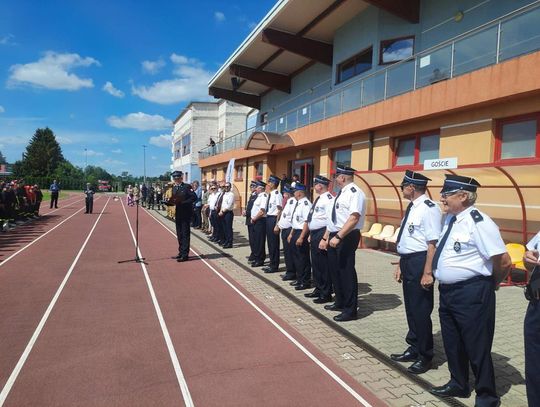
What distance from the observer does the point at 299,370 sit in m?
4.27

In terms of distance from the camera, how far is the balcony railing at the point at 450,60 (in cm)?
832

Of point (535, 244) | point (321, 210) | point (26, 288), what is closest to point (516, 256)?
point (321, 210)

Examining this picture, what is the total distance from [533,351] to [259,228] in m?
6.93

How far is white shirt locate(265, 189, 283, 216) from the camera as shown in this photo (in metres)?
9.22

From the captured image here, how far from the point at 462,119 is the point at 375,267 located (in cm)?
422

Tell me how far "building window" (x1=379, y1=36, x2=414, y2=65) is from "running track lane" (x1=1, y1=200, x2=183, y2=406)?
39.4 ft

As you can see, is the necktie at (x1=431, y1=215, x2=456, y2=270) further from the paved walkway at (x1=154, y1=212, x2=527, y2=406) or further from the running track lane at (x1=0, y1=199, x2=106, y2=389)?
the running track lane at (x1=0, y1=199, x2=106, y2=389)

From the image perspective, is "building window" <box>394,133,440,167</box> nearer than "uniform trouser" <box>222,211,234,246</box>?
Yes

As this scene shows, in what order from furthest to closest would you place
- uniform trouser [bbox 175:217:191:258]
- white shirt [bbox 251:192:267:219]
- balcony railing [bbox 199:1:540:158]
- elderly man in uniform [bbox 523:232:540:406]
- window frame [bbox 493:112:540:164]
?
1. uniform trouser [bbox 175:217:191:258]
2. white shirt [bbox 251:192:267:219]
3. window frame [bbox 493:112:540:164]
4. balcony railing [bbox 199:1:540:158]
5. elderly man in uniform [bbox 523:232:540:406]

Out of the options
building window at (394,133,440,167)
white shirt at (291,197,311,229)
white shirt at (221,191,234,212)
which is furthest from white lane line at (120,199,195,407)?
building window at (394,133,440,167)

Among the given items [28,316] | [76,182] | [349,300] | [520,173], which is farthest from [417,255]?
[76,182]

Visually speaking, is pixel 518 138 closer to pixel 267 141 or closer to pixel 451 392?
pixel 451 392

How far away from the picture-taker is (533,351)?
10.0 ft

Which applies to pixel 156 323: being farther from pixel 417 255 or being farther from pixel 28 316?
pixel 417 255
